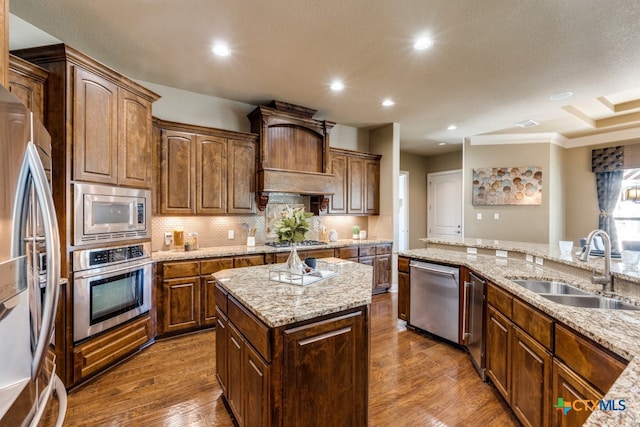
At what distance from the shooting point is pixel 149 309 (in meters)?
2.91

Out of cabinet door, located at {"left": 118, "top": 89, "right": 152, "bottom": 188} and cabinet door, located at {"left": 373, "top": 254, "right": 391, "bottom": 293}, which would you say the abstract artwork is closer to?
cabinet door, located at {"left": 373, "top": 254, "right": 391, "bottom": 293}

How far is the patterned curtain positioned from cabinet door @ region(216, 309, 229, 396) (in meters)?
6.60

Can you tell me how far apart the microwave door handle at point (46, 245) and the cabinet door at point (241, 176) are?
9.87 feet

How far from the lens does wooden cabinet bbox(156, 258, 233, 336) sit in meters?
3.07

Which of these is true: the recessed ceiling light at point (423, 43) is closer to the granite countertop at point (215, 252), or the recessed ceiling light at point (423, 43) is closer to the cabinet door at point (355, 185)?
the cabinet door at point (355, 185)

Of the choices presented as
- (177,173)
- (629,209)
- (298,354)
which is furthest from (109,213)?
(629,209)

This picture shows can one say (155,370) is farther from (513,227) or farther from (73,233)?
(513,227)

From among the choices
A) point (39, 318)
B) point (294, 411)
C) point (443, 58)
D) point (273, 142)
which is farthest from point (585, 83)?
point (39, 318)

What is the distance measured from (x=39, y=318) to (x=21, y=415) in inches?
8.7

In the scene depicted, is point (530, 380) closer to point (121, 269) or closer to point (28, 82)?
point (121, 269)

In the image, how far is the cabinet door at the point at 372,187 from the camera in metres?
5.10

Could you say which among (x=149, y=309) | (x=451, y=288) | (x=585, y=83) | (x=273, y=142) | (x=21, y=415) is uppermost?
(x=585, y=83)

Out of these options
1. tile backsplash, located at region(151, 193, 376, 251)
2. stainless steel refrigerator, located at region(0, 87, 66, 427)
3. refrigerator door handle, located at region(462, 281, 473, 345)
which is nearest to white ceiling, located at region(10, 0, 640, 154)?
tile backsplash, located at region(151, 193, 376, 251)

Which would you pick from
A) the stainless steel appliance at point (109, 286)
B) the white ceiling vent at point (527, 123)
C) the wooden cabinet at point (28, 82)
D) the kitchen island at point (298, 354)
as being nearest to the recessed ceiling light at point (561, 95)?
the white ceiling vent at point (527, 123)
